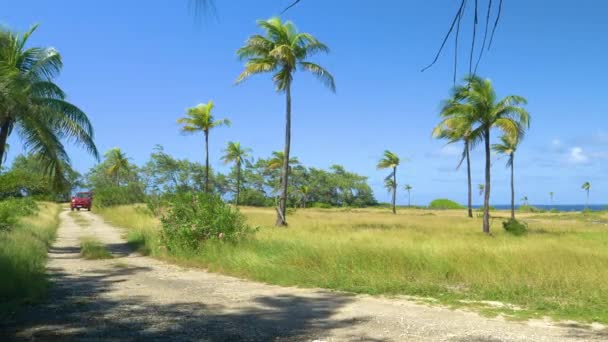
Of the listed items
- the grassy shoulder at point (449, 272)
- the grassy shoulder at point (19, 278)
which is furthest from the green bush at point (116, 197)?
the grassy shoulder at point (449, 272)

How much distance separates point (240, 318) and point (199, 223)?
7.20 metres

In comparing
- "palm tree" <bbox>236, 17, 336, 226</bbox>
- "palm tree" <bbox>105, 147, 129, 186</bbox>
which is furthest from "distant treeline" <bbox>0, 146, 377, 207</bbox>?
"palm tree" <bbox>236, 17, 336, 226</bbox>

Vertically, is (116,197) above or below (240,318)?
above

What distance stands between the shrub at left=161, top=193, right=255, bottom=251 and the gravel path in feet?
12.0

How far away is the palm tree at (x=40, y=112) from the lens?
45.6 feet

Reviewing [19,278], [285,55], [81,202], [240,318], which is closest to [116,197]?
[81,202]

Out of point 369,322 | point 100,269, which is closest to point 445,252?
point 369,322

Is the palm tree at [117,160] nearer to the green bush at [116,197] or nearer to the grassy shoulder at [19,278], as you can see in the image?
the green bush at [116,197]

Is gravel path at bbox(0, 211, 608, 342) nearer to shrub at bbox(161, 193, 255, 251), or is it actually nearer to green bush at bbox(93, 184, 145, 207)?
shrub at bbox(161, 193, 255, 251)

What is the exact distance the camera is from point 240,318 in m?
6.71

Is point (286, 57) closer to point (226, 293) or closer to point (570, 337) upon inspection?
point (226, 293)

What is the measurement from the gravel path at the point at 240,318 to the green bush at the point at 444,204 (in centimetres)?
7634

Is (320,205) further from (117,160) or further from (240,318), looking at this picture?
(240,318)

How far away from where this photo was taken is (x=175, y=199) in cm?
1490
